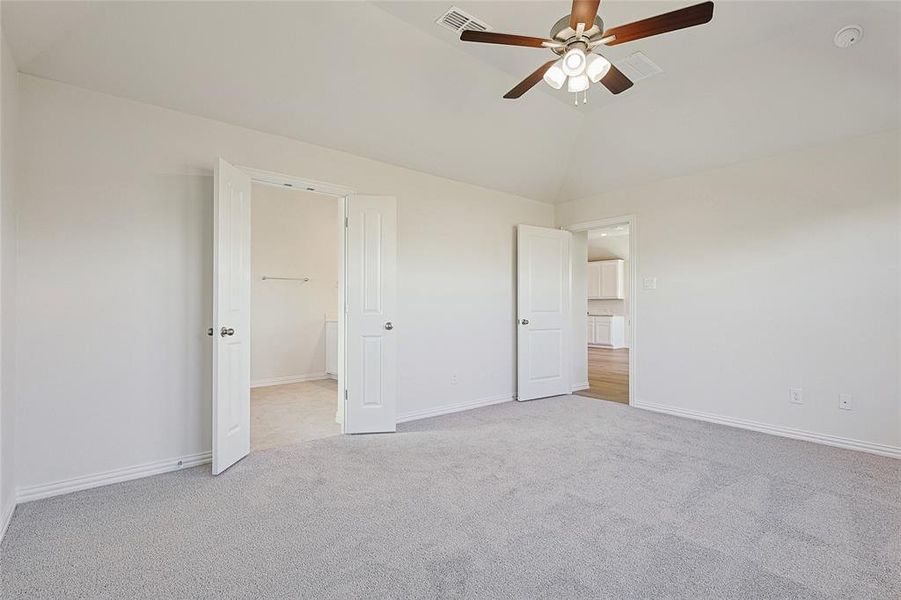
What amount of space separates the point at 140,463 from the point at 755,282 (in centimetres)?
503

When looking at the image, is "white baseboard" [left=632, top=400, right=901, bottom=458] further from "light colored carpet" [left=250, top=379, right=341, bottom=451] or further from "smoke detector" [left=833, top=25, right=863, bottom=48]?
"light colored carpet" [left=250, top=379, right=341, bottom=451]

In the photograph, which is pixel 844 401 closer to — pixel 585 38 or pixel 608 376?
pixel 608 376

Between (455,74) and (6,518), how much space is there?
3.88 metres

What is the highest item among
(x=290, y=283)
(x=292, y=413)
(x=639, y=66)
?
(x=639, y=66)

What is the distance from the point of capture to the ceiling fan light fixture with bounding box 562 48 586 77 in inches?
84.4

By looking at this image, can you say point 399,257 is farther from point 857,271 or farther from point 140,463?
point 857,271

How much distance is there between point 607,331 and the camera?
10.1 metres

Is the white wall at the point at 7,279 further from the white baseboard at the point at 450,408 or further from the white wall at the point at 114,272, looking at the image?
the white baseboard at the point at 450,408

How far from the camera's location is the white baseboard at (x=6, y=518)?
2.06 meters

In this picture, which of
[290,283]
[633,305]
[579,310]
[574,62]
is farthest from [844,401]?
[290,283]

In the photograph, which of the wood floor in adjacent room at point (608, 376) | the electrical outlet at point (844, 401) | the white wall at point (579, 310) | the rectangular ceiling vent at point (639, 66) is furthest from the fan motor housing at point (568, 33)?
the wood floor in adjacent room at point (608, 376)

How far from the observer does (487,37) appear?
2.13 m

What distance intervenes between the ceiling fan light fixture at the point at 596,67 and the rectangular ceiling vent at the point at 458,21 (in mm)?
963

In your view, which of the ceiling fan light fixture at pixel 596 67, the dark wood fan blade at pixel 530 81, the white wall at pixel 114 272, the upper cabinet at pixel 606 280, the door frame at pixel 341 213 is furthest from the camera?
the upper cabinet at pixel 606 280
